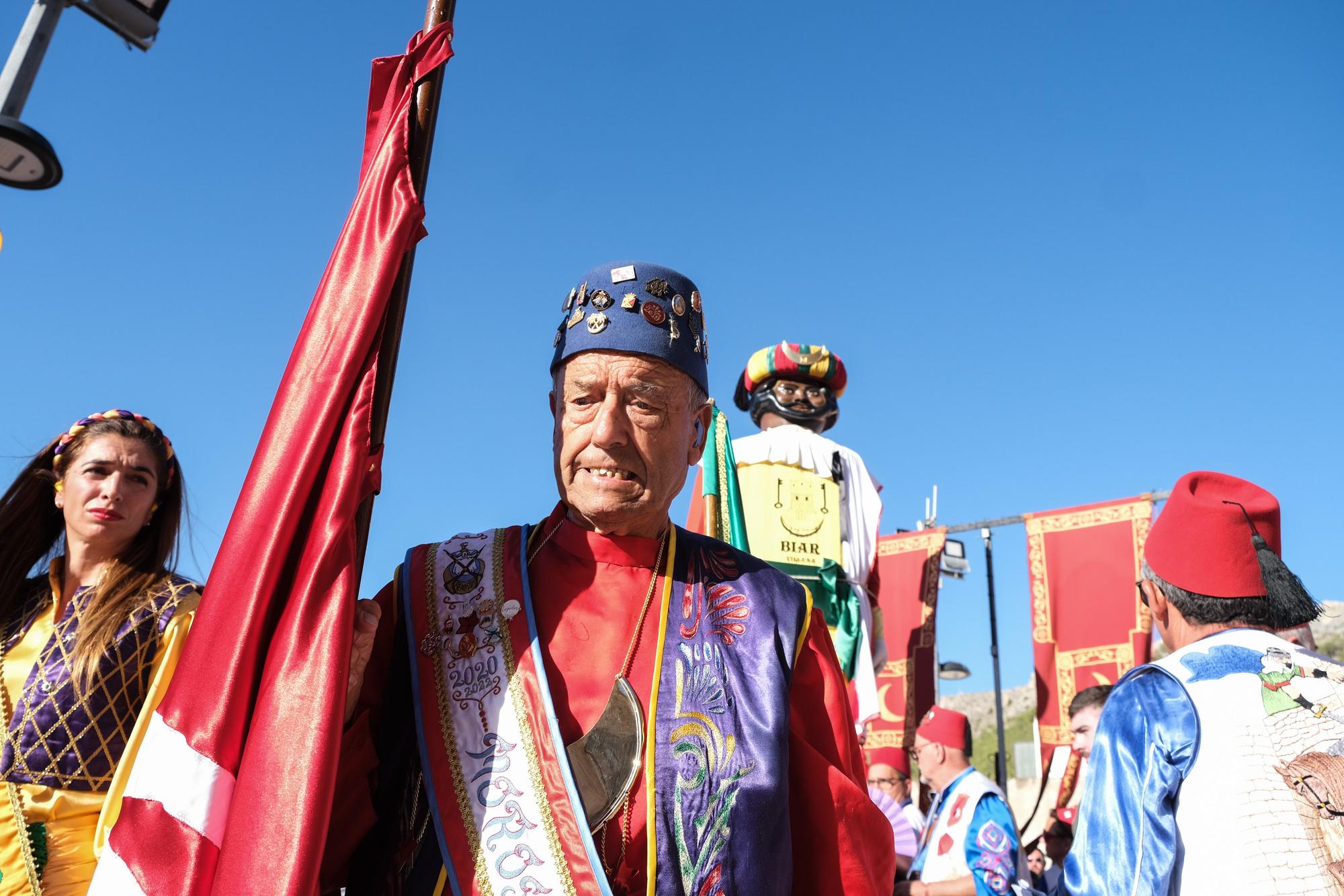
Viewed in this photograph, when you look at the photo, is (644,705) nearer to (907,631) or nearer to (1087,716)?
(1087,716)

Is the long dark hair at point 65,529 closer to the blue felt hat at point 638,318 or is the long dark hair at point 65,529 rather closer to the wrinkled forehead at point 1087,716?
the blue felt hat at point 638,318

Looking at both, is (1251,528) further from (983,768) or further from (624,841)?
(983,768)

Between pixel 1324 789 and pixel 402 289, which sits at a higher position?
pixel 402 289

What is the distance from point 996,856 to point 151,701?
3.93 m

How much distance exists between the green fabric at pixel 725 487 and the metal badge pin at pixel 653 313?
8.77ft

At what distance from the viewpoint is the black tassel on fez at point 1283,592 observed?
3281 millimetres

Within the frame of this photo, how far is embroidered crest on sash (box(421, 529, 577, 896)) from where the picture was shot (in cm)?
224

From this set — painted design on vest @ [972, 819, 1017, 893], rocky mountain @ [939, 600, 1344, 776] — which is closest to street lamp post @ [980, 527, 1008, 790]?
painted design on vest @ [972, 819, 1017, 893]

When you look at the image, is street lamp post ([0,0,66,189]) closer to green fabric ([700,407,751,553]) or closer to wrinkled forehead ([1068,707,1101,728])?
green fabric ([700,407,751,553])

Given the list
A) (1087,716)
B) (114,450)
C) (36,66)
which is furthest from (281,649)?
(1087,716)

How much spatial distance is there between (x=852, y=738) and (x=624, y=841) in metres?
0.59

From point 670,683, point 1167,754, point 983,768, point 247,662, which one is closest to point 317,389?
point 247,662

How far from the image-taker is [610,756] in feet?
7.72

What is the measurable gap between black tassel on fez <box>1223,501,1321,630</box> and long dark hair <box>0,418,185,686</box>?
10.8 ft
